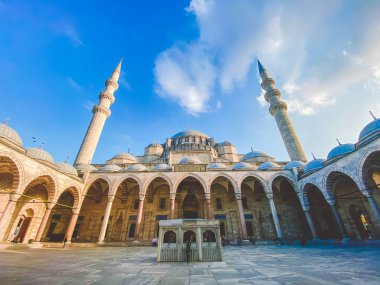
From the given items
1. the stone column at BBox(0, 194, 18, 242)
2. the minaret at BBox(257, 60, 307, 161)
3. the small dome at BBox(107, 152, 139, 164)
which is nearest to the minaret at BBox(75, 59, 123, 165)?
the small dome at BBox(107, 152, 139, 164)

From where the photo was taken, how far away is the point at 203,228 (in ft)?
23.4

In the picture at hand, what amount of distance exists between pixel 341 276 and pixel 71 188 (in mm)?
18413

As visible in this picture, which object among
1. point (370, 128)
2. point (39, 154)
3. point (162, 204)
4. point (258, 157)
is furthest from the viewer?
point (258, 157)

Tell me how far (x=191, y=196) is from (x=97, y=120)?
1660 cm

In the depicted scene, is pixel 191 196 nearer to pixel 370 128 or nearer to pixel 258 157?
pixel 258 157

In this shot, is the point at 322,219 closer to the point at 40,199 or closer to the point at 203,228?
the point at 203,228

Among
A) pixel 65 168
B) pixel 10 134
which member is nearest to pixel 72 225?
pixel 65 168

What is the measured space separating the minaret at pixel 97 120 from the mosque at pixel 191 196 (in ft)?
0.47

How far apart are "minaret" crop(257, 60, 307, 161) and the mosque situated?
0.51 feet

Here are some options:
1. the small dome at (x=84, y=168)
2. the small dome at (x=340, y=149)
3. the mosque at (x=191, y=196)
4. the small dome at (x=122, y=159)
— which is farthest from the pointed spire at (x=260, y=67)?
the small dome at (x=84, y=168)

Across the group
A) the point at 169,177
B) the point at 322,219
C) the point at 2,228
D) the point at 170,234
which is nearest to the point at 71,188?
the point at 2,228

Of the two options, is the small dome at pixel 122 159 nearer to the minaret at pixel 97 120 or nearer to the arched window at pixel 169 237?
the minaret at pixel 97 120

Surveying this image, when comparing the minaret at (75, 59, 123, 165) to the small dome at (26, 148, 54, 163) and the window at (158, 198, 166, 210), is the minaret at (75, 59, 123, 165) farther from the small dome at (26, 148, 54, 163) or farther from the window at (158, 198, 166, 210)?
the window at (158, 198, 166, 210)

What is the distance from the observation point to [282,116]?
24844 millimetres
